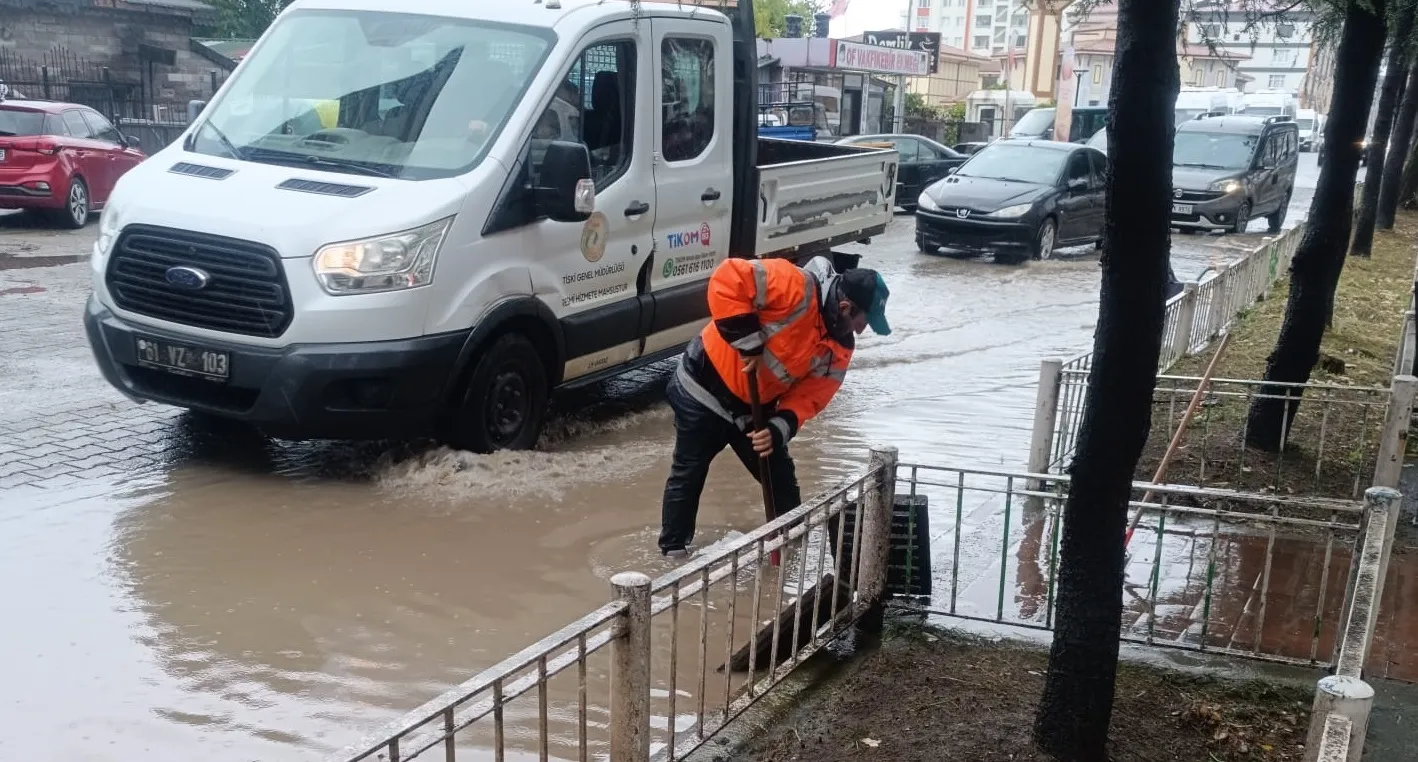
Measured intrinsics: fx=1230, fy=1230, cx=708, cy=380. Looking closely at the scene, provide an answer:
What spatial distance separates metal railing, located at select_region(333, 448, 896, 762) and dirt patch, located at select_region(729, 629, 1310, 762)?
0.20 meters

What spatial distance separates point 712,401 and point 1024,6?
6.35ft

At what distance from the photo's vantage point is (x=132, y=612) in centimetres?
455

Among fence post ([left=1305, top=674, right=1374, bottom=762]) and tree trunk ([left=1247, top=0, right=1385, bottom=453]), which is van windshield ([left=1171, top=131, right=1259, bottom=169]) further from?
fence post ([left=1305, top=674, right=1374, bottom=762])

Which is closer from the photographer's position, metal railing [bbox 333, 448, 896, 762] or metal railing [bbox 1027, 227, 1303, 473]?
metal railing [bbox 333, 448, 896, 762]

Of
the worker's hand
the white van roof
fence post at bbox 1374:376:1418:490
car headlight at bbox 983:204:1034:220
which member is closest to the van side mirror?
the white van roof

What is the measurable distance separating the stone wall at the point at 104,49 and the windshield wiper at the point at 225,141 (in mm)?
17648

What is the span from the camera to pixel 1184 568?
215 inches

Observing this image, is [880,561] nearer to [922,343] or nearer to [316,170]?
[316,170]

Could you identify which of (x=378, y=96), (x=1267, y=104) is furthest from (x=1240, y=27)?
(x=1267, y=104)

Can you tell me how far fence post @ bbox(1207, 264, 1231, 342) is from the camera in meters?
9.88

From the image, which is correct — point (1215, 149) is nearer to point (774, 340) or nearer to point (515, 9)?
point (515, 9)

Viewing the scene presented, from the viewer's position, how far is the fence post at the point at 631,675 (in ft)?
9.77

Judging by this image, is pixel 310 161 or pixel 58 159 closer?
pixel 310 161

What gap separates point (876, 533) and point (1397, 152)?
17053 mm
